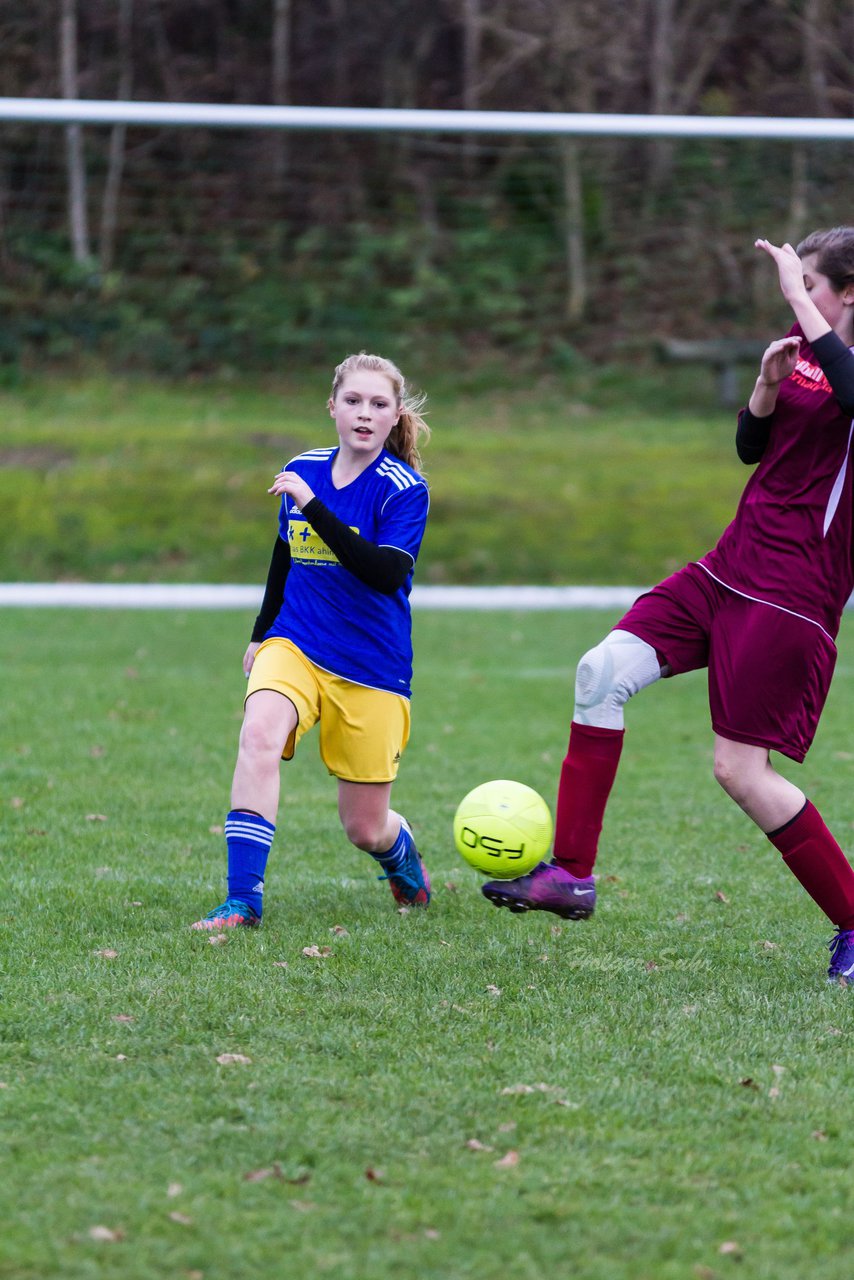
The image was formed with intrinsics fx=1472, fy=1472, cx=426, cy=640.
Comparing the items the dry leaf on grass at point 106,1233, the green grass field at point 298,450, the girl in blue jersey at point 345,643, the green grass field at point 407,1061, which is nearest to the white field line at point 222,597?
the green grass field at point 298,450

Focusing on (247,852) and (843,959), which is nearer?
(843,959)

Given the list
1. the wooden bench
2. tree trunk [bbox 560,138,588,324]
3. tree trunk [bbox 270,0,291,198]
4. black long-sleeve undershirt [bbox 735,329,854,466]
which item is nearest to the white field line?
the wooden bench

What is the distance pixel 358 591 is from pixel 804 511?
1.43m

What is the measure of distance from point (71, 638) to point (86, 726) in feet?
11.7

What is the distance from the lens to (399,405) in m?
4.84

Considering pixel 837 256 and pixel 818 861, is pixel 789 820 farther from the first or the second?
pixel 837 256

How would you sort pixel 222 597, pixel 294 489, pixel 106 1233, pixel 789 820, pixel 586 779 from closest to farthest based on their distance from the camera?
pixel 106 1233 → pixel 789 820 → pixel 586 779 → pixel 294 489 → pixel 222 597

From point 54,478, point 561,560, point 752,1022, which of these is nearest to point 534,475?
point 561,560

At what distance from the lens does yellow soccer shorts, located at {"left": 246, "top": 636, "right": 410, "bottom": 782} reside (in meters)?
4.69

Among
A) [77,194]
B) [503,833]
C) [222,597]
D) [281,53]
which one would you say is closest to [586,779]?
[503,833]

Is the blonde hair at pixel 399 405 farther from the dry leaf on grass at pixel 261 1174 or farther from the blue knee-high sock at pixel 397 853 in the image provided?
the dry leaf on grass at pixel 261 1174

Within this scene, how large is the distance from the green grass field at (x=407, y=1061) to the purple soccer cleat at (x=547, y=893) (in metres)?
0.20

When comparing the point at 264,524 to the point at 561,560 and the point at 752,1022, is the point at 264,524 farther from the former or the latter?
the point at 752,1022

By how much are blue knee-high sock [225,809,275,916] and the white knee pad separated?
1104mm
